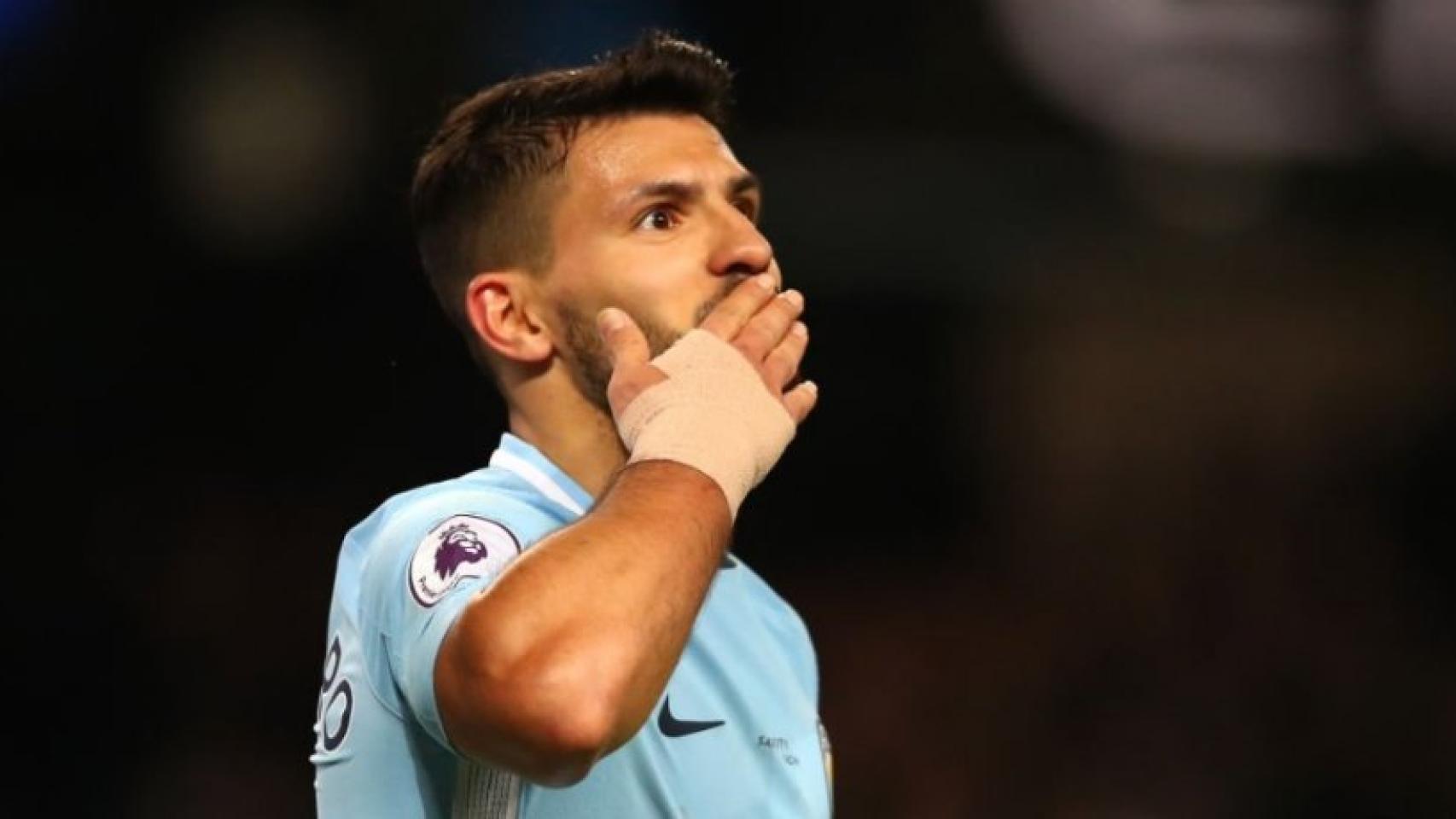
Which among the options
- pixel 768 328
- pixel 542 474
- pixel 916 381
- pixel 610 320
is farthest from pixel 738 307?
pixel 916 381

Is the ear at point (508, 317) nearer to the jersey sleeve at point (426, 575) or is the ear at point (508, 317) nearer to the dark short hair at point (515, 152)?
the dark short hair at point (515, 152)

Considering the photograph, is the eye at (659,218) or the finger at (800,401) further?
the eye at (659,218)

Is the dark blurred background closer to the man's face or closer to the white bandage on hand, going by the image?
the man's face

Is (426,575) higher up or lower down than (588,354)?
lower down

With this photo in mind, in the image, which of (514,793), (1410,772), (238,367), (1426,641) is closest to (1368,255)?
(1426,641)

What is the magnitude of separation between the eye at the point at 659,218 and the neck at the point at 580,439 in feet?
0.75

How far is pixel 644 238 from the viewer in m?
2.55

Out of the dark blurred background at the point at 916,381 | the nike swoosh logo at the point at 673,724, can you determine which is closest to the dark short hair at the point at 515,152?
the nike swoosh logo at the point at 673,724

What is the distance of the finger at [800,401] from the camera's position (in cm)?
231

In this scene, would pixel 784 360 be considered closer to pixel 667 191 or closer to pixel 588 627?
pixel 667 191

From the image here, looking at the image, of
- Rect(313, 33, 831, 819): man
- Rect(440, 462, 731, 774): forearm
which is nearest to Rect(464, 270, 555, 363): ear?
Rect(313, 33, 831, 819): man

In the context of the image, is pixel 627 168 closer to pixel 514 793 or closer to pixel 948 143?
pixel 514 793

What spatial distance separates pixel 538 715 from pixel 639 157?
961mm

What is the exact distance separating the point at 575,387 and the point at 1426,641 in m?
3.64
